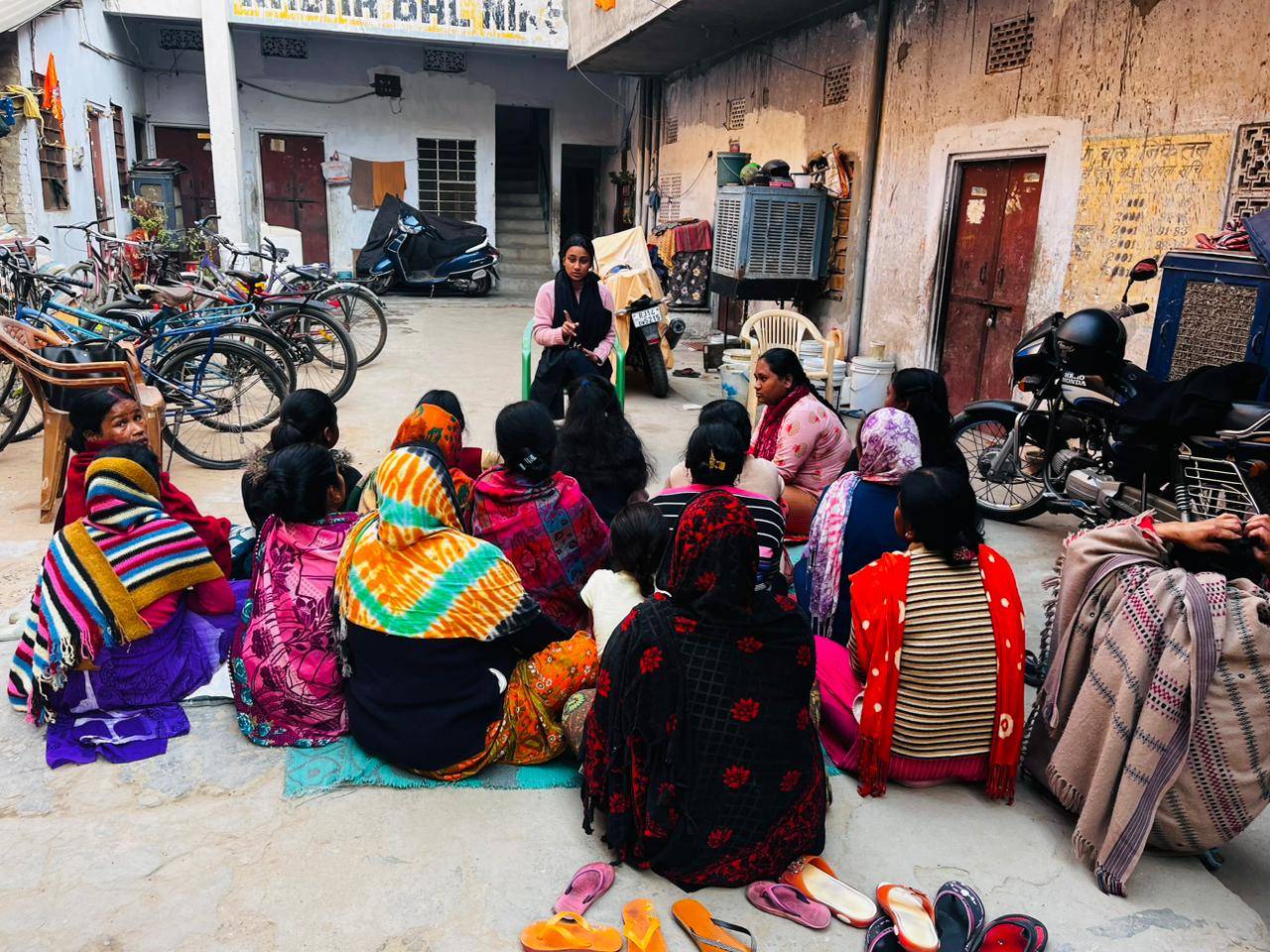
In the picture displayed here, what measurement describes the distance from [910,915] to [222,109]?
13.4 meters

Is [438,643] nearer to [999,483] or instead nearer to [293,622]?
[293,622]

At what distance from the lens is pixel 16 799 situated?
2.45 m

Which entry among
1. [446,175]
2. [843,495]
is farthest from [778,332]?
[446,175]

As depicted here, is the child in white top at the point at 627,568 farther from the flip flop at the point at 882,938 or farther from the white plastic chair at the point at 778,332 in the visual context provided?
the white plastic chair at the point at 778,332

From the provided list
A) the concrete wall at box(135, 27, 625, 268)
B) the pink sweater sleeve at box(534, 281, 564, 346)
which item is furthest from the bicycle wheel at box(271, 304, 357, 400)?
the concrete wall at box(135, 27, 625, 268)

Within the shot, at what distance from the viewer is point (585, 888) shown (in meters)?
2.17

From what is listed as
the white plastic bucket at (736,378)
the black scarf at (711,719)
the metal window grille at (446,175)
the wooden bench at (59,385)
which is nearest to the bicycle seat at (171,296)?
the wooden bench at (59,385)

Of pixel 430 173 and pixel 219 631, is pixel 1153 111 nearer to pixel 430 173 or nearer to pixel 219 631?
pixel 219 631

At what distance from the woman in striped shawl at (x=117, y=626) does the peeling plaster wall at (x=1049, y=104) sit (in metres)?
4.73

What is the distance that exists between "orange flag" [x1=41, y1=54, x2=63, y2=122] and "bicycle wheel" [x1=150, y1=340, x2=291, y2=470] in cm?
623

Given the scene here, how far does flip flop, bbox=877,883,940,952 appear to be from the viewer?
2.00 m

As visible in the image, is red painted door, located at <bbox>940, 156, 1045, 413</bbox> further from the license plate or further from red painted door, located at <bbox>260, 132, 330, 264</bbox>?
red painted door, located at <bbox>260, 132, 330, 264</bbox>

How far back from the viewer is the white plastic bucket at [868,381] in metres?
7.27

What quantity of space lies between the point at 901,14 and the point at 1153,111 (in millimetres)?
2831
